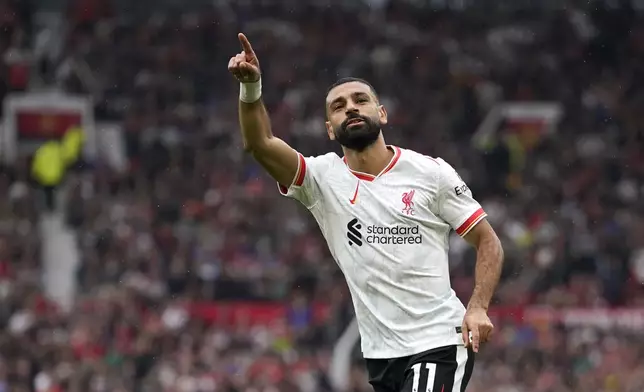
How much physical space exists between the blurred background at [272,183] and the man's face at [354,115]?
7.59 metres

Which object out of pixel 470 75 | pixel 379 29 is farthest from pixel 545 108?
pixel 379 29

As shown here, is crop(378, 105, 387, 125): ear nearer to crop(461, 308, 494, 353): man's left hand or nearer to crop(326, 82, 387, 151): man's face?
crop(326, 82, 387, 151): man's face

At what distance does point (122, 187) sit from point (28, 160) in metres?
1.43

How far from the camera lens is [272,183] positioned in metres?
18.0

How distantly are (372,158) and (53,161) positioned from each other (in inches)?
467

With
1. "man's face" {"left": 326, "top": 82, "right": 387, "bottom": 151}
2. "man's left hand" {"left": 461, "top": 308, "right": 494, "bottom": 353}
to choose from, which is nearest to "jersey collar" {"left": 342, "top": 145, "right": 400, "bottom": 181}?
"man's face" {"left": 326, "top": 82, "right": 387, "bottom": 151}

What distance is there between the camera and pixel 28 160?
18.1 m

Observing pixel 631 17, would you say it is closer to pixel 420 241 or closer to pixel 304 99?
pixel 304 99

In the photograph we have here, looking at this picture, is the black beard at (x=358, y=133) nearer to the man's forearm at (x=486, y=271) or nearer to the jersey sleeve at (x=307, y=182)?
the jersey sleeve at (x=307, y=182)

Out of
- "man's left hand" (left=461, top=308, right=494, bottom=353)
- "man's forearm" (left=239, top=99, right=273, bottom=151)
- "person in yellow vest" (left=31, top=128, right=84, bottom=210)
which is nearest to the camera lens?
"man's left hand" (left=461, top=308, right=494, bottom=353)

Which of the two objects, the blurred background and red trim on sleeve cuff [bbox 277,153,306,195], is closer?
red trim on sleeve cuff [bbox 277,153,306,195]

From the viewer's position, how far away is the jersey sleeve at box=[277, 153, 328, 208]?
6617 mm

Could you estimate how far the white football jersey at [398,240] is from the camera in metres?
6.44

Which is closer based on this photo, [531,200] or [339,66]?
[531,200]
